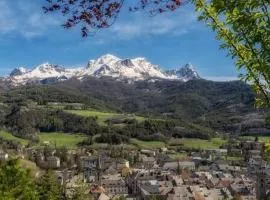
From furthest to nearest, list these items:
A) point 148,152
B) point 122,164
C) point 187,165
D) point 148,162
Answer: point 148,152, point 148,162, point 122,164, point 187,165

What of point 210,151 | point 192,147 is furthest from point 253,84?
point 192,147

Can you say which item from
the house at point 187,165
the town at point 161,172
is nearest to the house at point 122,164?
the town at point 161,172

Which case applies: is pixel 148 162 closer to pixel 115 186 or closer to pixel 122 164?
pixel 122 164

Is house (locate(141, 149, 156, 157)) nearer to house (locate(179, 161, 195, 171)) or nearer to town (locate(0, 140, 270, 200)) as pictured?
town (locate(0, 140, 270, 200))

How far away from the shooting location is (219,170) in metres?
147

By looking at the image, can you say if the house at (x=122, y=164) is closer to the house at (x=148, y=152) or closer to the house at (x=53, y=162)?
the house at (x=53, y=162)

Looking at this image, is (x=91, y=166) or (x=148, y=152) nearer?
(x=91, y=166)

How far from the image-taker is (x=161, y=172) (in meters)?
135

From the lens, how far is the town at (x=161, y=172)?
4126 inches

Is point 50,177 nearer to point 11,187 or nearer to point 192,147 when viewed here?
point 11,187

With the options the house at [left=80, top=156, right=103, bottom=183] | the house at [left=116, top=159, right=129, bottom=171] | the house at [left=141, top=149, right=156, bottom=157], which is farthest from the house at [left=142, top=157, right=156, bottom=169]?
the house at [left=80, top=156, right=103, bottom=183]

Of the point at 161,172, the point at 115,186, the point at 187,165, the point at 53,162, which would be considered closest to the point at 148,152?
the point at 187,165

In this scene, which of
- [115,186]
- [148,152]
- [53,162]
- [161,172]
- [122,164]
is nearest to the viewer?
[115,186]

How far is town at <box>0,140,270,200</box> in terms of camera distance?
105 meters
